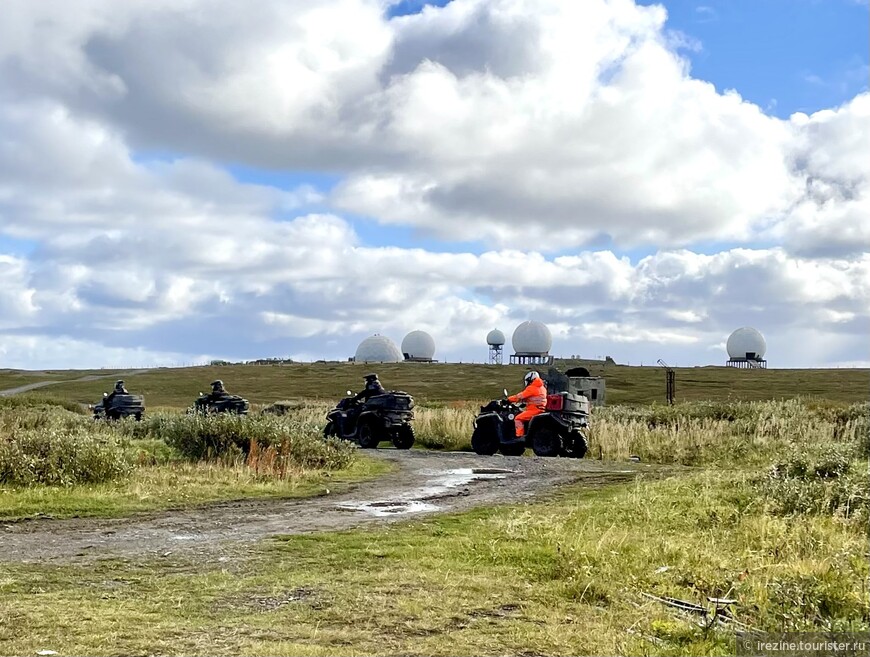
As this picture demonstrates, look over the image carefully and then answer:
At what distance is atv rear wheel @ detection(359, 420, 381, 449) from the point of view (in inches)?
1089

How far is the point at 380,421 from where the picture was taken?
27.6 meters

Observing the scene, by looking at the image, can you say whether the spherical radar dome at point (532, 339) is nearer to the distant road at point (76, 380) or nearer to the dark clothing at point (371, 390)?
the distant road at point (76, 380)

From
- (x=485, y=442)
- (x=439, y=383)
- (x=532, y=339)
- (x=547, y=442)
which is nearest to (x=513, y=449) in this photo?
(x=485, y=442)

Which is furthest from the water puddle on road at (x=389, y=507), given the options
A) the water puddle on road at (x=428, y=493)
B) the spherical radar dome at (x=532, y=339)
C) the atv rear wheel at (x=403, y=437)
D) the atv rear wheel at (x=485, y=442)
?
the spherical radar dome at (x=532, y=339)

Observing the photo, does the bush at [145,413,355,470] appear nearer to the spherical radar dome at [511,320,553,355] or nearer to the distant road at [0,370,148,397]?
the distant road at [0,370,148,397]

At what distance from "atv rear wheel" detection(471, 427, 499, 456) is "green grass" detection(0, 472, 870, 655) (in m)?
13.1

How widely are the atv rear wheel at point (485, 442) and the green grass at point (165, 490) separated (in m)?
5.99

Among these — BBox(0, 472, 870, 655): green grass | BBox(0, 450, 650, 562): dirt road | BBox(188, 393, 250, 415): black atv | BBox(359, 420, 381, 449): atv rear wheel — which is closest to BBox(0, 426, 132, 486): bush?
BBox(0, 450, 650, 562): dirt road

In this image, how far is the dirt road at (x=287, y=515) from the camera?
33.4 ft

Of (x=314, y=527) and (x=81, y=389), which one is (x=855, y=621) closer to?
(x=314, y=527)

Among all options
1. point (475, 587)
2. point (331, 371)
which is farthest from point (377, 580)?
point (331, 371)

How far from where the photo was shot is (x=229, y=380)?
9294 cm

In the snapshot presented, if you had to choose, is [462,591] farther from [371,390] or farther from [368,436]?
[371,390]

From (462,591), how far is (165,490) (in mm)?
8438
